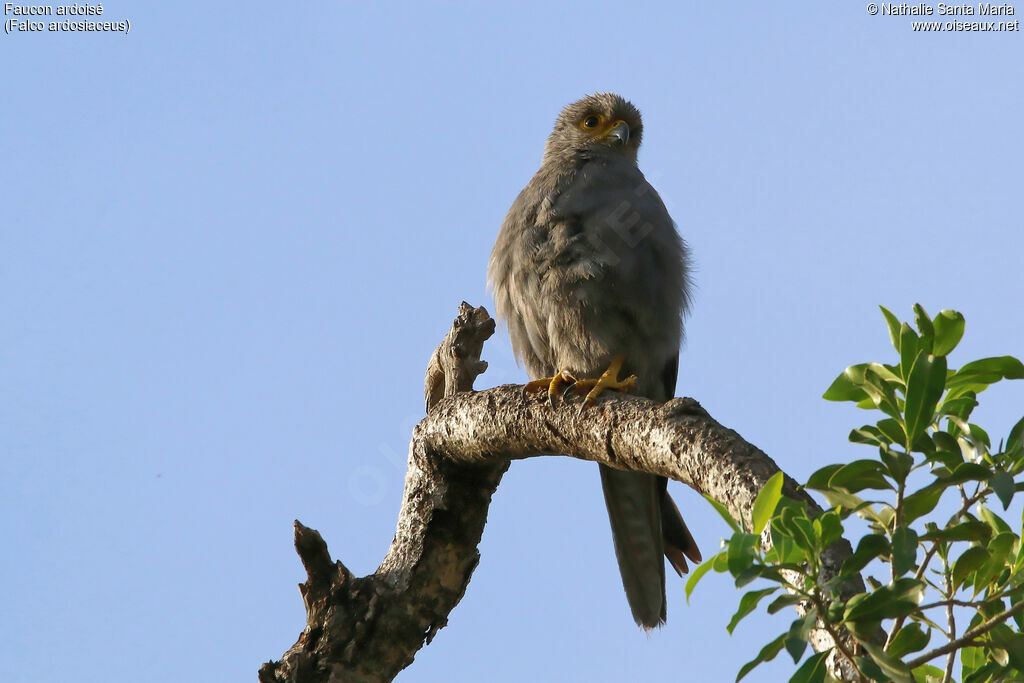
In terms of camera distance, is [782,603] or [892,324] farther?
[892,324]

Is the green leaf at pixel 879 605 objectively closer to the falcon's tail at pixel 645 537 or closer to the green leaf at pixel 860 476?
the green leaf at pixel 860 476

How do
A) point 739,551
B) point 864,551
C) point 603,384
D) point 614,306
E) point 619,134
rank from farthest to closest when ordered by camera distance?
point 619,134, point 614,306, point 603,384, point 864,551, point 739,551

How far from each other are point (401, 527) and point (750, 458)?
1677mm

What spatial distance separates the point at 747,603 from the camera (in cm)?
162

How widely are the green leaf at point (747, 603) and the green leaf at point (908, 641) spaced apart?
1.04 feet

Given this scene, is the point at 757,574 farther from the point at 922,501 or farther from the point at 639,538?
the point at 639,538

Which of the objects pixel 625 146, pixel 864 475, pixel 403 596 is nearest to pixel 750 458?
pixel 864 475

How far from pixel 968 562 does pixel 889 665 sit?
0.39 meters

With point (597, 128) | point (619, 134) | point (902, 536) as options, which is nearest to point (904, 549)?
point (902, 536)

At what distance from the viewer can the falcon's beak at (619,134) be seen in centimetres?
515

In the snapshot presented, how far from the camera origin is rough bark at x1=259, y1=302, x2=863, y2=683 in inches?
106

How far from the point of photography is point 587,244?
13.0 feet

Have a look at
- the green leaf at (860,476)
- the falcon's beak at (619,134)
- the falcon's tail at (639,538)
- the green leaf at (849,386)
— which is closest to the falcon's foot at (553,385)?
the falcon's tail at (639,538)

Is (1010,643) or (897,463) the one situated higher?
(897,463)
